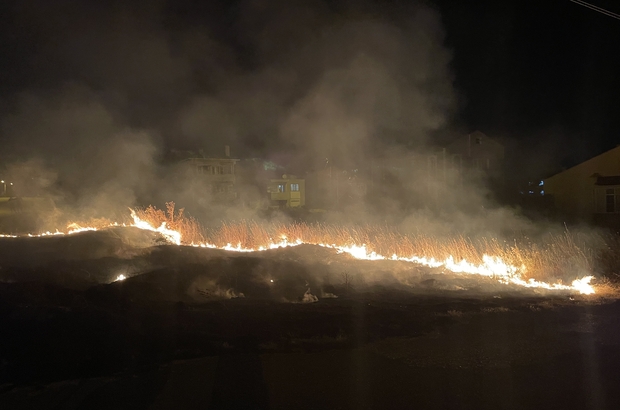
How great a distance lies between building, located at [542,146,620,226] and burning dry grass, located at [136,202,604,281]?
1147 cm

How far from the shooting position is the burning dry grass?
30.4ft

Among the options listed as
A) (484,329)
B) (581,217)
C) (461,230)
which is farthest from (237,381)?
(581,217)

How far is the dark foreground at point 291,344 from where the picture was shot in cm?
370

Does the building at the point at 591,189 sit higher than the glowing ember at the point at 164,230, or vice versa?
the building at the point at 591,189

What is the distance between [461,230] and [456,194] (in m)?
2.87

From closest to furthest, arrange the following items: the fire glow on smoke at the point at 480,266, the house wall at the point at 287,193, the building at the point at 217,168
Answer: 1. the fire glow on smoke at the point at 480,266
2. the building at the point at 217,168
3. the house wall at the point at 287,193

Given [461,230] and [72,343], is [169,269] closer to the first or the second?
[72,343]

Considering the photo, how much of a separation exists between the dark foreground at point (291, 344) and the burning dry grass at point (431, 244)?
2258 mm

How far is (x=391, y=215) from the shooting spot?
16547mm

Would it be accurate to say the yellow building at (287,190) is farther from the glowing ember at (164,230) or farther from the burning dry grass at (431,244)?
the glowing ember at (164,230)

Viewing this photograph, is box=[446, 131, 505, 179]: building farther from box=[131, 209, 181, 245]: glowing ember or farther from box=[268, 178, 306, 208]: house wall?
box=[131, 209, 181, 245]: glowing ember

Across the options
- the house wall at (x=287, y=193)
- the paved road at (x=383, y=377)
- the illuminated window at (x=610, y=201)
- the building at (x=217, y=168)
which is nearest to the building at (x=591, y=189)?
the illuminated window at (x=610, y=201)

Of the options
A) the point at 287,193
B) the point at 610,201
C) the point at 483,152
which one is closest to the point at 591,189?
the point at 610,201

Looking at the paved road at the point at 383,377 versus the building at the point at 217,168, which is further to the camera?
the building at the point at 217,168
